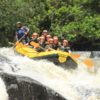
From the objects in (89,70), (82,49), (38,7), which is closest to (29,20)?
(38,7)

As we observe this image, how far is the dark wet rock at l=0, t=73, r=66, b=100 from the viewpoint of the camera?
34.6ft

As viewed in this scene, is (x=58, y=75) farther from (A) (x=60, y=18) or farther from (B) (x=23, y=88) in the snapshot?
(A) (x=60, y=18)

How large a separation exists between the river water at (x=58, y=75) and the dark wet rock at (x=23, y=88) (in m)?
0.14

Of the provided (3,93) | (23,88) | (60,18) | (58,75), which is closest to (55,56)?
(58,75)

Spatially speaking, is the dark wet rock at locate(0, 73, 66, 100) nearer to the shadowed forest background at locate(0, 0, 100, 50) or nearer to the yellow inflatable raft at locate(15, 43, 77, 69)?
the yellow inflatable raft at locate(15, 43, 77, 69)

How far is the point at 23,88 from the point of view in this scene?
10.7 metres

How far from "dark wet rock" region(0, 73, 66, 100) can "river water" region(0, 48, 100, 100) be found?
142mm

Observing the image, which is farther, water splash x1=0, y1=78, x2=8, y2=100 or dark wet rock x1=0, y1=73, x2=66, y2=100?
dark wet rock x1=0, y1=73, x2=66, y2=100

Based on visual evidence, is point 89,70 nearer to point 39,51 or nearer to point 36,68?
point 39,51

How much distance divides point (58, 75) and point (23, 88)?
3.81 m

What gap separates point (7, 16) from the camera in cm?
2248

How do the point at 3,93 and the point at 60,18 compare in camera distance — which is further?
the point at 60,18

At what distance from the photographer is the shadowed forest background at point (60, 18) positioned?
2286cm

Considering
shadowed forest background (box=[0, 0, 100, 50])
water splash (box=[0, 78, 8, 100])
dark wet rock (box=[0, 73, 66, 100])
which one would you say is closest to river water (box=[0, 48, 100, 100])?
water splash (box=[0, 78, 8, 100])
